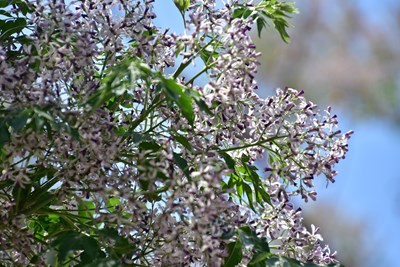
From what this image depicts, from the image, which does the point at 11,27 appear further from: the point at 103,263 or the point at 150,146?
the point at 103,263

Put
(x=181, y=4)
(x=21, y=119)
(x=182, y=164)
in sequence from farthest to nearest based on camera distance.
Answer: (x=181, y=4) < (x=182, y=164) < (x=21, y=119)

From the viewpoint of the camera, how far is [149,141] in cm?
123

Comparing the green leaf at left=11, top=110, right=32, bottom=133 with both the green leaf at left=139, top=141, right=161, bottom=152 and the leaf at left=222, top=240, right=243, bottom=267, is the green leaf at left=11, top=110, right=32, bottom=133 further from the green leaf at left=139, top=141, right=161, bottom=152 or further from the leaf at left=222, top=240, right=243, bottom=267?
the leaf at left=222, top=240, right=243, bottom=267

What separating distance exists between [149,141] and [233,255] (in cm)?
23

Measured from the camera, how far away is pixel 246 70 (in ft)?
4.00

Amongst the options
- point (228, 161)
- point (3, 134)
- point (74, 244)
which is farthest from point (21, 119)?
point (228, 161)

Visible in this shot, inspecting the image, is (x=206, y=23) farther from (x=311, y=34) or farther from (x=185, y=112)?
(x=311, y=34)

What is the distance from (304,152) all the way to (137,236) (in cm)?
32

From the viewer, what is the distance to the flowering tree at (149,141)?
45.3 inches

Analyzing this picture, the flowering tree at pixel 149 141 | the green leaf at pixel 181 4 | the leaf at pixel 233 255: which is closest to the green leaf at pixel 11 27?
the flowering tree at pixel 149 141

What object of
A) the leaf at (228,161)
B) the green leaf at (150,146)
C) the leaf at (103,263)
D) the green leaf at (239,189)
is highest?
the green leaf at (239,189)

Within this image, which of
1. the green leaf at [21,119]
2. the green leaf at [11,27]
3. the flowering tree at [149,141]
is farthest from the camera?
the green leaf at [11,27]

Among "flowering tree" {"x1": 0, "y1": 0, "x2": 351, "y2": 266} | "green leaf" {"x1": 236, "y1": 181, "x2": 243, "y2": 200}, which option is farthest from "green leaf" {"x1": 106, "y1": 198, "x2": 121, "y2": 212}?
"green leaf" {"x1": 236, "y1": 181, "x2": 243, "y2": 200}

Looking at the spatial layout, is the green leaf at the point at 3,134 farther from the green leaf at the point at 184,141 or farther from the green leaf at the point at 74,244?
the green leaf at the point at 184,141
